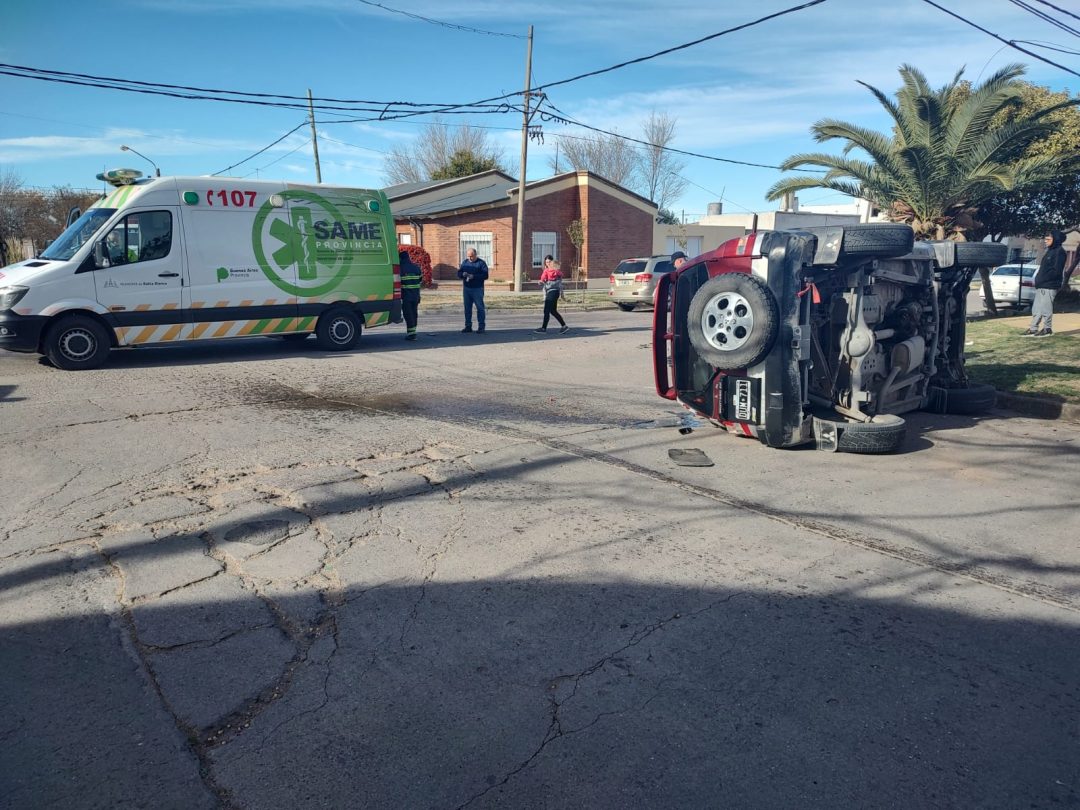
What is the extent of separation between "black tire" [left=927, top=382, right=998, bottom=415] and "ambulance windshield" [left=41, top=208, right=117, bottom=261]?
11020 millimetres

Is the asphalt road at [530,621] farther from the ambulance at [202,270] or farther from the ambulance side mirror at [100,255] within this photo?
the ambulance side mirror at [100,255]

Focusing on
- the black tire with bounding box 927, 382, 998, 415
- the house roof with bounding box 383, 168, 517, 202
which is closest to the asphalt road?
the black tire with bounding box 927, 382, 998, 415

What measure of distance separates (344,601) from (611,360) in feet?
29.7

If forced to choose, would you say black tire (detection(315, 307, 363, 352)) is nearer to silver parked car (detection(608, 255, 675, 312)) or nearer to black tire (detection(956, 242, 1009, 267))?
black tire (detection(956, 242, 1009, 267))

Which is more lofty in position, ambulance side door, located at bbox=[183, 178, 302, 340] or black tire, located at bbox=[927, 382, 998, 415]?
ambulance side door, located at bbox=[183, 178, 302, 340]

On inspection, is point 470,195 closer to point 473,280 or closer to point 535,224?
point 535,224

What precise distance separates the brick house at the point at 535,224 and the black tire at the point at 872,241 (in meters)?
27.5

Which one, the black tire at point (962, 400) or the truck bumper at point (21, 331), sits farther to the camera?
the truck bumper at point (21, 331)

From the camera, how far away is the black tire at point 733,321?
629 centimetres

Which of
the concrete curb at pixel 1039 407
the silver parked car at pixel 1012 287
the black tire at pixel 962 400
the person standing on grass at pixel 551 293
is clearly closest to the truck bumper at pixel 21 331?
the person standing on grass at pixel 551 293

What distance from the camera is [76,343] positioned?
10898 millimetres

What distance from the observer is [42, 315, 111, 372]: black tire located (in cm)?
1073

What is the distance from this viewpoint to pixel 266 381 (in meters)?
10.4

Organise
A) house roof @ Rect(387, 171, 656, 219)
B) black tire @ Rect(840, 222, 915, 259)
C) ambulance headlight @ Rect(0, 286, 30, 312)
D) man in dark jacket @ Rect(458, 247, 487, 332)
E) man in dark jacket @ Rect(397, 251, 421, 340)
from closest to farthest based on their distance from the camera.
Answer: black tire @ Rect(840, 222, 915, 259) < ambulance headlight @ Rect(0, 286, 30, 312) < man in dark jacket @ Rect(397, 251, 421, 340) < man in dark jacket @ Rect(458, 247, 487, 332) < house roof @ Rect(387, 171, 656, 219)
